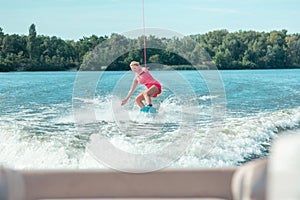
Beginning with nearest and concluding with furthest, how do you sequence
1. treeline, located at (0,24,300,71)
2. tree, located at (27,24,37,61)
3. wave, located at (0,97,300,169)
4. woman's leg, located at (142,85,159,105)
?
woman's leg, located at (142,85,159,105) → wave, located at (0,97,300,169) → treeline, located at (0,24,300,71) → tree, located at (27,24,37,61)

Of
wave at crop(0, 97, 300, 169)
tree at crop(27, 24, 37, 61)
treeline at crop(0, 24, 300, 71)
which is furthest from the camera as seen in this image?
tree at crop(27, 24, 37, 61)

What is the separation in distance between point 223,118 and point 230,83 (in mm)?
1383

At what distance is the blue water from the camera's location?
6746 mm

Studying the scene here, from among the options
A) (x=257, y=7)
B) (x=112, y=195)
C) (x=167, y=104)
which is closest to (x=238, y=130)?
(x=167, y=104)

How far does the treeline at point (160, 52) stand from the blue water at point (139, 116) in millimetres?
203

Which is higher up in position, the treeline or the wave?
the treeline

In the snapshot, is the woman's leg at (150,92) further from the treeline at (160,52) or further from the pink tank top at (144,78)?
the treeline at (160,52)

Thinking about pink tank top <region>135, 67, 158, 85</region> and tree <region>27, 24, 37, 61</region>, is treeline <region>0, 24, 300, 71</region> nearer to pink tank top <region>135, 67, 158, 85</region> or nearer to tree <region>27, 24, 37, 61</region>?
tree <region>27, 24, 37, 61</region>

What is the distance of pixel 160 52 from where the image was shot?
732 cm

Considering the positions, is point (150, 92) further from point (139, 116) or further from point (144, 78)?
point (139, 116)

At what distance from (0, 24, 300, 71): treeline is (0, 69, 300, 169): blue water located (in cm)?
20

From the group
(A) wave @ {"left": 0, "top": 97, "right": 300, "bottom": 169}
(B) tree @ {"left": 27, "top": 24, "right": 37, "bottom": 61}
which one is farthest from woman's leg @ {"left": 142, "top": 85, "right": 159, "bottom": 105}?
(B) tree @ {"left": 27, "top": 24, "right": 37, "bottom": 61}

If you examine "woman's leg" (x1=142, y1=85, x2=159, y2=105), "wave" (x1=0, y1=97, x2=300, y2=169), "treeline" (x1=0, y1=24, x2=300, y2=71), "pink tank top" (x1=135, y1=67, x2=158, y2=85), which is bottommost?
"wave" (x1=0, y1=97, x2=300, y2=169)

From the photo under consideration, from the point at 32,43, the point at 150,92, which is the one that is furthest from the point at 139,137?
the point at 32,43
